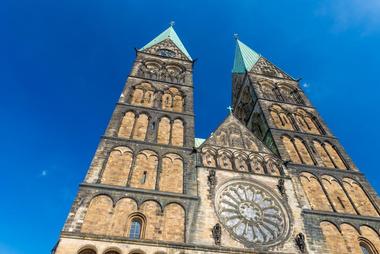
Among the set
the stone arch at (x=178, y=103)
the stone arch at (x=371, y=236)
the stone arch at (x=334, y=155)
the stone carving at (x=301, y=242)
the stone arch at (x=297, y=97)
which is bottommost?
the stone carving at (x=301, y=242)

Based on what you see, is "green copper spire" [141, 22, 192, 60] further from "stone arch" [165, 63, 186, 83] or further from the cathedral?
the cathedral

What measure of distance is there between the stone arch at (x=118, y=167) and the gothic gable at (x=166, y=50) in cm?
1192

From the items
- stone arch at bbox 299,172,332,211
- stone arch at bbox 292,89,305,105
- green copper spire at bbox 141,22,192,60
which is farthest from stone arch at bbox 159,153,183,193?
green copper spire at bbox 141,22,192,60

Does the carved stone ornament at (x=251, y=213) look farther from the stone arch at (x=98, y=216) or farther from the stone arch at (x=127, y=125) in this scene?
the stone arch at (x=127, y=125)

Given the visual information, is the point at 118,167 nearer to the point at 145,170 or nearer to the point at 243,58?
the point at 145,170

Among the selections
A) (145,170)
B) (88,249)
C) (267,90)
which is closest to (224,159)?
(145,170)

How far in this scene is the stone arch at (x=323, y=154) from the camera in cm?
1776

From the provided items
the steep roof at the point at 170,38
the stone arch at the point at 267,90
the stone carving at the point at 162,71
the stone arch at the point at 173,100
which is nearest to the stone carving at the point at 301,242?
the stone arch at the point at 173,100

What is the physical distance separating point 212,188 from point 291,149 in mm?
6607

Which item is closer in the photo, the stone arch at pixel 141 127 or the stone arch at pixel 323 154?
the stone arch at pixel 141 127

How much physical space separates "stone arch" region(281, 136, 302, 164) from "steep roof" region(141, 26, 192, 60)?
10636mm

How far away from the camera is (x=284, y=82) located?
25.5 m

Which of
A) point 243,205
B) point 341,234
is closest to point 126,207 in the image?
point 243,205

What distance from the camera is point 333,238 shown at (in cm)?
1338
